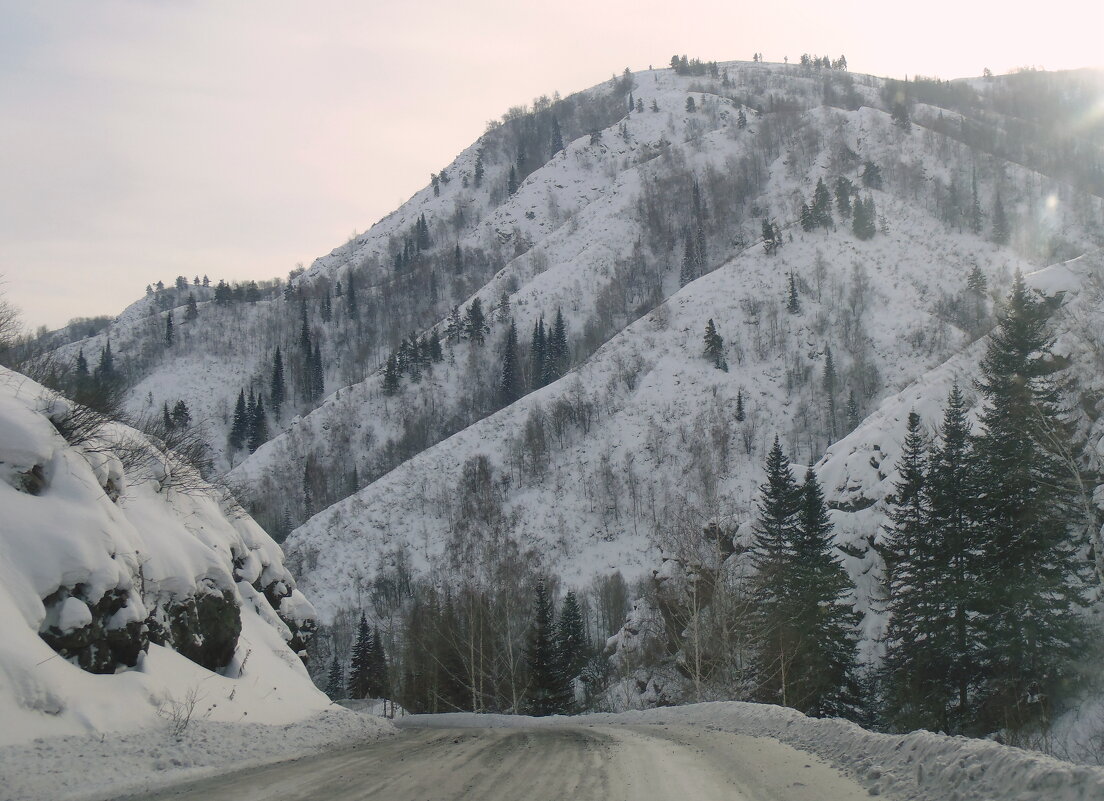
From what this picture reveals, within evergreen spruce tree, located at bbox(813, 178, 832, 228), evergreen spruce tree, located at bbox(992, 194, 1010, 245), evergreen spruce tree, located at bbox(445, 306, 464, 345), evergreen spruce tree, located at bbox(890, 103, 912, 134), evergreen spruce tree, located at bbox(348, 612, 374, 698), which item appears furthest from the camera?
evergreen spruce tree, located at bbox(890, 103, 912, 134)

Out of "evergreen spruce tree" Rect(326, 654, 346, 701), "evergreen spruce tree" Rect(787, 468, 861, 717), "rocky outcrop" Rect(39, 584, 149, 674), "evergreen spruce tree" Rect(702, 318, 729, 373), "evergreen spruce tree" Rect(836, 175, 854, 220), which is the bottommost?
"evergreen spruce tree" Rect(326, 654, 346, 701)

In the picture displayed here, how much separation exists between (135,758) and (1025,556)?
26233mm

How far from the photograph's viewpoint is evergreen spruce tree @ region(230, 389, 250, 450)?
138125 mm

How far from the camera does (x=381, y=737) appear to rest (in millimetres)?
13695

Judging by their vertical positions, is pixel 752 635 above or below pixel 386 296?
below

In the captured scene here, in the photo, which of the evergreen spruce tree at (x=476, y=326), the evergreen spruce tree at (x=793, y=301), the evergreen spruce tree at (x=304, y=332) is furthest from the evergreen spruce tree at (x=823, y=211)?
the evergreen spruce tree at (x=304, y=332)

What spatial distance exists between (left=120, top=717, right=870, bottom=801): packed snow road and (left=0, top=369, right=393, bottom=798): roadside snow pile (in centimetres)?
150

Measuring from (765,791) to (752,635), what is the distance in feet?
75.7

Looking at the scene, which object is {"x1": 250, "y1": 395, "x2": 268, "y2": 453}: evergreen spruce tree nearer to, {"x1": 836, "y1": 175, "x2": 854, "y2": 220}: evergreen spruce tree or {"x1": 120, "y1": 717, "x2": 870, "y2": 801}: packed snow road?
{"x1": 836, "y1": 175, "x2": 854, "y2": 220}: evergreen spruce tree

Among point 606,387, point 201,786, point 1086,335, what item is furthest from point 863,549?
point 606,387

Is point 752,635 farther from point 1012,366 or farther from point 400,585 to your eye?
point 400,585

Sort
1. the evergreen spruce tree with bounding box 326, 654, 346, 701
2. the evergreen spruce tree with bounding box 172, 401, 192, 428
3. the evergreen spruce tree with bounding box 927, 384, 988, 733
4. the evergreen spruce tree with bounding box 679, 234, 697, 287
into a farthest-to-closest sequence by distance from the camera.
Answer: the evergreen spruce tree with bounding box 679, 234, 697, 287, the evergreen spruce tree with bounding box 326, 654, 346, 701, the evergreen spruce tree with bounding box 927, 384, 988, 733, the evergreen spruce tree with bounding box 172, 401, 192, 428

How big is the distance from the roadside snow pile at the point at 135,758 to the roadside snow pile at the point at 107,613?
34mm

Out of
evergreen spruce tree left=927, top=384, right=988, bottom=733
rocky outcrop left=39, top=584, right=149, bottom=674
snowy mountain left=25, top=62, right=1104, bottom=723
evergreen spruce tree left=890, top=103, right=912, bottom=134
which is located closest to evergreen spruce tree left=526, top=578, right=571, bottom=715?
snowy mountain left=25, top=62, right=1104, bottom=723
